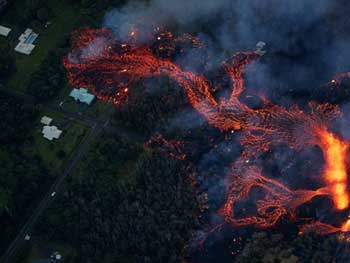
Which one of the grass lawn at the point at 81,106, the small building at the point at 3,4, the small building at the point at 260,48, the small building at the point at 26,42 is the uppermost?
the small building at the point at 260,48

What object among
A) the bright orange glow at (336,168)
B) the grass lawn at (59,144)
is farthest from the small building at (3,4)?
the bright orange glow at (336,168)

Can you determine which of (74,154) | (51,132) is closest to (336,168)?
(74,154)

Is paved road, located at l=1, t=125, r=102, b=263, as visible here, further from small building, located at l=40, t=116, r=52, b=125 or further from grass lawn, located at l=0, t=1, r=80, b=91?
grass lawn, located at l=0, t=1, r=80, b=91

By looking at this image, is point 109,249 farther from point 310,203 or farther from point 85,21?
point 85,21

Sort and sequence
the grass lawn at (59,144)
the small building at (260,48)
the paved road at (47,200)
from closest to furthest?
the paved road at (47,200)
the grass lawn at (59,144)
the small building at (260,48)

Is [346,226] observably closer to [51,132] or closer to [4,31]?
[51,132]

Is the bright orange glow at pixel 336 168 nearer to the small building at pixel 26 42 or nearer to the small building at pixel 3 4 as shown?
the small building at pixel 26 42

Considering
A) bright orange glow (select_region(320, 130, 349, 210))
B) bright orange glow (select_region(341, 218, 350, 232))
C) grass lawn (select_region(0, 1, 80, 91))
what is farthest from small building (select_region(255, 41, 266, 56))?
grass lawn (select_region(0, 1, 80, 91))
